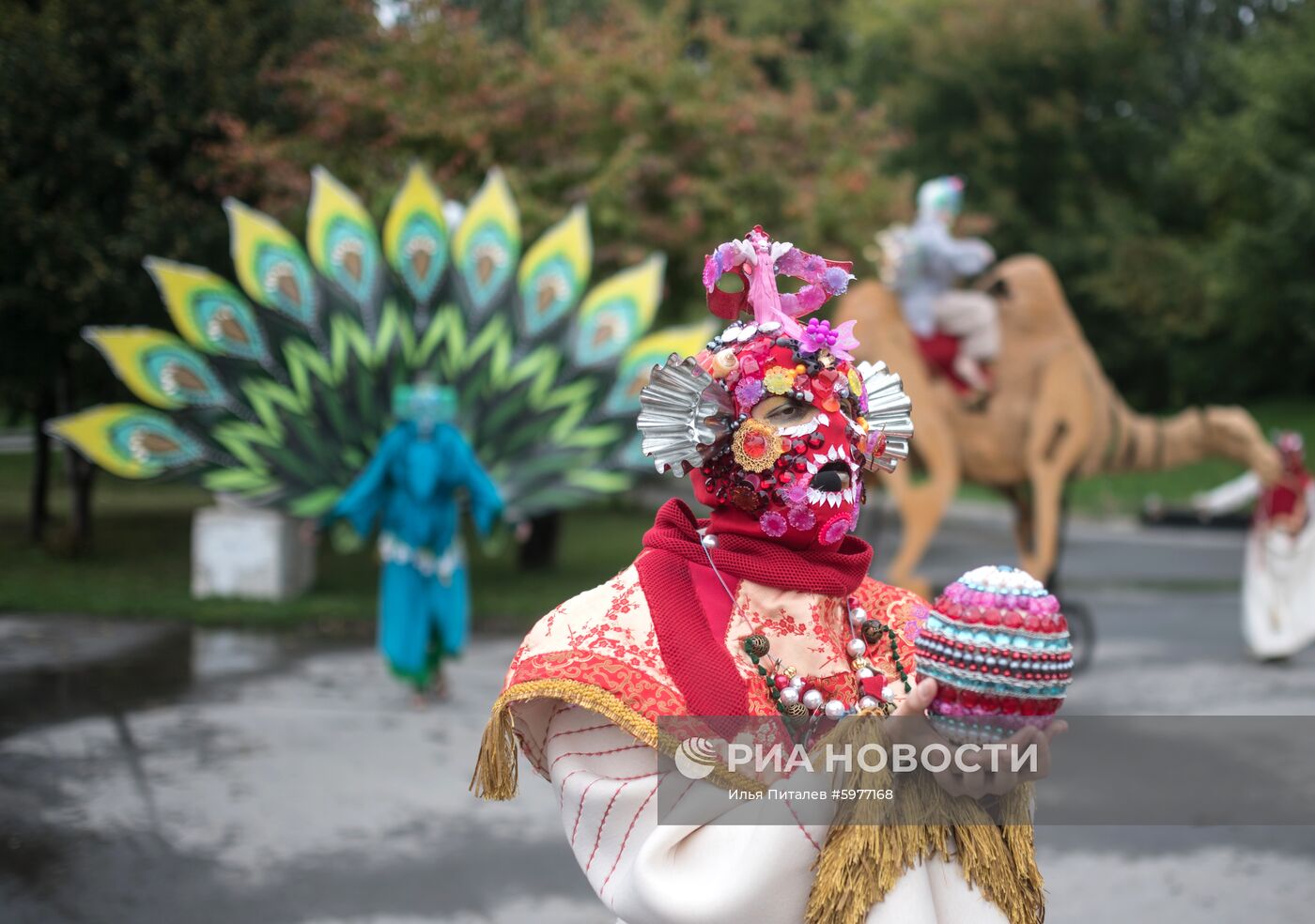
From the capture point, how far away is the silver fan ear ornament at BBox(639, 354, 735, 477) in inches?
93.3

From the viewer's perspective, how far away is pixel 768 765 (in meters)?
2.12

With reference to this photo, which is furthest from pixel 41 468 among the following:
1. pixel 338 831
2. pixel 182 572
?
pixel 338 831

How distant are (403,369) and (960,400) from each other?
4028 mm

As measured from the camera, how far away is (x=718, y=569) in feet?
7.85

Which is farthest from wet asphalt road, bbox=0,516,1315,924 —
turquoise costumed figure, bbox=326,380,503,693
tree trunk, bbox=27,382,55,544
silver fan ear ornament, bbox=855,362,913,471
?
tree trunk, bbox=27,382,55,544

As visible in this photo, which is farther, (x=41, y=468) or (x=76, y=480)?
(x=41, y=468)

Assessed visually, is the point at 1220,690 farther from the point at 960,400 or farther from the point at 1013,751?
the point at 1013,751

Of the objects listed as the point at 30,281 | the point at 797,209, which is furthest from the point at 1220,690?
the point at 30,281

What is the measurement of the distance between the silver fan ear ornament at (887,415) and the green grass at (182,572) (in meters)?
8.32

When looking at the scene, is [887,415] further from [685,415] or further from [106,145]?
[106,145]

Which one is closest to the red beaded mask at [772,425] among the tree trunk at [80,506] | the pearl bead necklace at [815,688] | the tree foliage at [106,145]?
the pearl bead necklace at [815,688]

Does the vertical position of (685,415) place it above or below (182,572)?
above

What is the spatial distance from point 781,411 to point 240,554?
9.27 metres

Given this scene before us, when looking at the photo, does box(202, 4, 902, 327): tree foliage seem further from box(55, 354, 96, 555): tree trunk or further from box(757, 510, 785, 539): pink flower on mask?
box(757, 510, 785, 539): pink flower on mask
